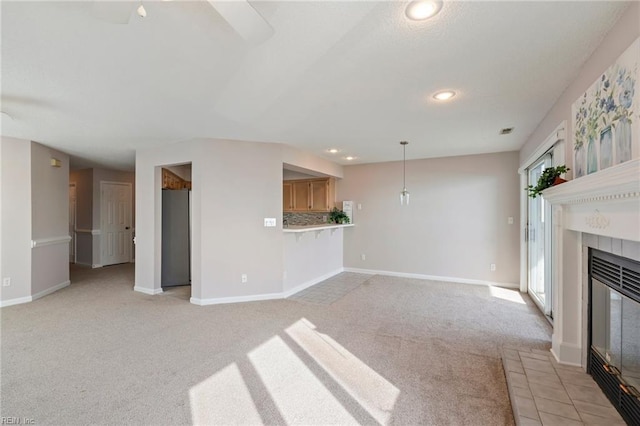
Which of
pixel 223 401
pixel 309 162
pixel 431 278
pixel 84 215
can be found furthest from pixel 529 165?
pixel 84 215

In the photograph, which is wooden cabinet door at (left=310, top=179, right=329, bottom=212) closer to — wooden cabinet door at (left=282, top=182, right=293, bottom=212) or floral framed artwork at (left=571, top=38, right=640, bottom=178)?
wooden cabinet door at (left=282, top=182, right=293, bottom=212)

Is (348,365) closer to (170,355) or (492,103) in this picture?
(170,355)

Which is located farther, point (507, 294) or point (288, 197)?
point (288, 197)

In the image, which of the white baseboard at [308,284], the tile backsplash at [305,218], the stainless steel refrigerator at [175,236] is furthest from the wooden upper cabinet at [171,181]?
the white baseboard at [308,284]

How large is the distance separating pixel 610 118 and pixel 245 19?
2159 mm

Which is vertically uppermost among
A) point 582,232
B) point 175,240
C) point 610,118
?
point 610,118

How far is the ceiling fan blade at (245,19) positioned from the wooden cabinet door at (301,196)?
5067 millimetres

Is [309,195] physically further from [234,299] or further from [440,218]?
[234,299]

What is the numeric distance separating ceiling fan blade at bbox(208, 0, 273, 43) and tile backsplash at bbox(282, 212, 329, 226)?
5209 millimetres

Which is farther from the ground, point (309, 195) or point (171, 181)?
point (171, 181)

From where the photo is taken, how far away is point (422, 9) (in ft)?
4.88

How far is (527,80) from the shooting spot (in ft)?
7.61

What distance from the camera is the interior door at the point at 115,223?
701cm

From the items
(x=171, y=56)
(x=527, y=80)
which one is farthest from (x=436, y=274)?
(x=171, y=56)
